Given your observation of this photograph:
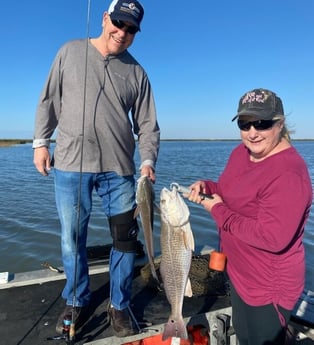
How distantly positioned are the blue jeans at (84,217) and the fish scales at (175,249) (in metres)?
0.76

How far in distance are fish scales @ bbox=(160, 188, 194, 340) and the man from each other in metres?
0.62

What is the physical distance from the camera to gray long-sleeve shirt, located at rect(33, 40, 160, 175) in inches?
132

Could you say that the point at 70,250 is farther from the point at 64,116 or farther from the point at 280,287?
the point at 280,287

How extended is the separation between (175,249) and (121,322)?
110 centimetres

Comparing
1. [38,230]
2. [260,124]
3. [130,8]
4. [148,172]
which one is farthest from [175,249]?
[38,230]

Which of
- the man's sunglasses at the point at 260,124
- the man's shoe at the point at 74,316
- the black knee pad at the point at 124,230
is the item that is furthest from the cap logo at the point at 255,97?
the man's shoe at the point at 74,316

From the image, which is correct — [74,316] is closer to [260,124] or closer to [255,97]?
[260,124]

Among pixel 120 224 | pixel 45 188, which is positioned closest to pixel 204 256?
pixel 120 224

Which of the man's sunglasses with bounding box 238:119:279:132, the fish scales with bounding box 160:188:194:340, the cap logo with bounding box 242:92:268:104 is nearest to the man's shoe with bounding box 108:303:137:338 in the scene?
the fish scales with bounding box 160:188:194:340

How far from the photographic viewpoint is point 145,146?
148 inches

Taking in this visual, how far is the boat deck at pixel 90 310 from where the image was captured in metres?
3.38

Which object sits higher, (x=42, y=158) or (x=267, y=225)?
(x=42, y=158)

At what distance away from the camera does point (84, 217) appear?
354 cm

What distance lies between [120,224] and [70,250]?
557 mm
